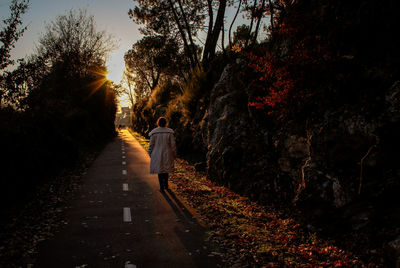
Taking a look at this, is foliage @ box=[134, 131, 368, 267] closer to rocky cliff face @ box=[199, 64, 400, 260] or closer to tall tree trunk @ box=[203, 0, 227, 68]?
rocky cliff face @ box=[199, 64, 400, 260]

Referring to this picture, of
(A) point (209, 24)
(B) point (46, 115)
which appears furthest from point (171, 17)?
(B) point (46, 115)

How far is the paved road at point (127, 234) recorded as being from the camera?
424 centimetres

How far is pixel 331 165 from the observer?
5.35 metres

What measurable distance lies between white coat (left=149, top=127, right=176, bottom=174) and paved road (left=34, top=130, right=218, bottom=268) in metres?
0.79

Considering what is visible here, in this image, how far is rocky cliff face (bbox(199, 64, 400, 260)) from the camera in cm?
448

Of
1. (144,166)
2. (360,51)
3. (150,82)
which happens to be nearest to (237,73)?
(360,51)

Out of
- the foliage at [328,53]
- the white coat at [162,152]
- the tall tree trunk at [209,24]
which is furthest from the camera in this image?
the tall tree trunk at [209,24]

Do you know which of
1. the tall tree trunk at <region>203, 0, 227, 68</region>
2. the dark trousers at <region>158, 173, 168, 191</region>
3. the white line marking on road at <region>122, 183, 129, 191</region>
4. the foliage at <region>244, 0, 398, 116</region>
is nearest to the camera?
the foliage at <region>244, 0, 398, 116</region>

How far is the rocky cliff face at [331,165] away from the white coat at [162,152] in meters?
1.97

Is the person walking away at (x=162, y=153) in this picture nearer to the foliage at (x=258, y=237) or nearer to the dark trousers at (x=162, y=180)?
the dark trousers at (x=162, y=180)

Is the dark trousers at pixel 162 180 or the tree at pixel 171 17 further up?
the tree at pixel 171 17

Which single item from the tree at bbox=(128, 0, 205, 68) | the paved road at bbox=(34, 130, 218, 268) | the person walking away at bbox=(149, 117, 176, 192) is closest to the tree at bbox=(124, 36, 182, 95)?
the tree at bbox=(128, 0, 205, 68)

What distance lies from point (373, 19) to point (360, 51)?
0.68 metres

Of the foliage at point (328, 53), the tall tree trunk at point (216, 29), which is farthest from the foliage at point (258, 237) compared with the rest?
the tall tree trunk at point (216, 29)
